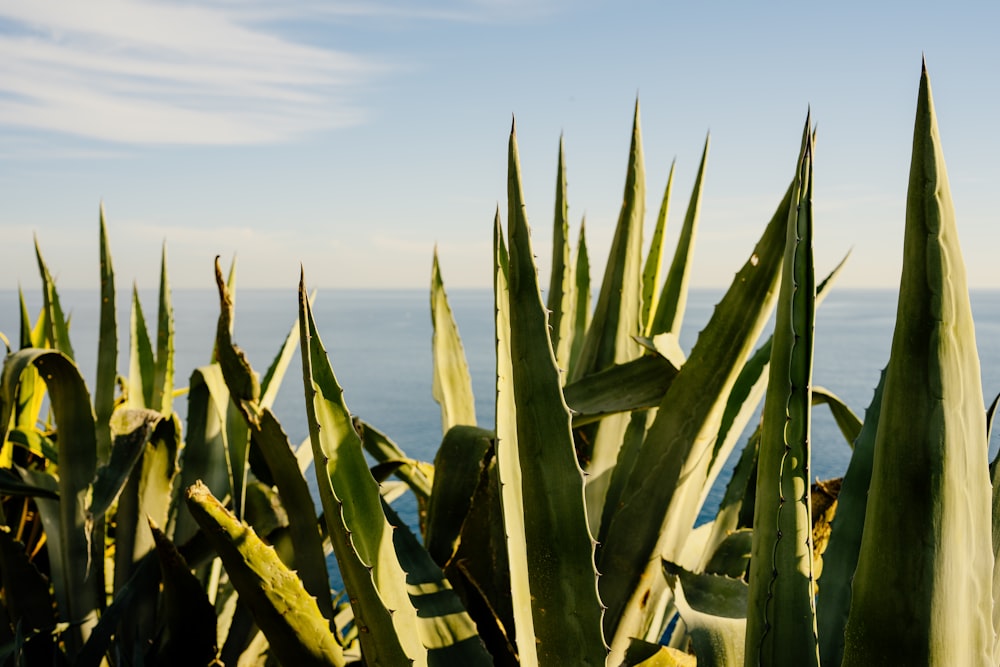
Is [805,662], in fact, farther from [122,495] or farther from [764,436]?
[122,495]

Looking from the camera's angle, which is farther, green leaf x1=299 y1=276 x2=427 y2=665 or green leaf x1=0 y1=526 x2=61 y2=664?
green leaf x1=0 y1=526 x2=61 y2=664

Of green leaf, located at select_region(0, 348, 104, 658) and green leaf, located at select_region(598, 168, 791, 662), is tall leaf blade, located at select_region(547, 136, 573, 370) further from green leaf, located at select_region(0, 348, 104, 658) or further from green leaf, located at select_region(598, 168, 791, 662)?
green leaf, located at select_region(0, 348, 104, 658)

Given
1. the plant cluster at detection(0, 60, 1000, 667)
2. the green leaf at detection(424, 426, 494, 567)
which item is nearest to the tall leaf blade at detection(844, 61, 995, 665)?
the plant cluster at detection(0, 60, 1000, 667)

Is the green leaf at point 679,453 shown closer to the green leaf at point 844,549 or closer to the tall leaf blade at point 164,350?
the green leaf at point 844,549

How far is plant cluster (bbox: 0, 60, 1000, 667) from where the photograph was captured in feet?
1.05

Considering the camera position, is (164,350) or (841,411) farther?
(164,350)

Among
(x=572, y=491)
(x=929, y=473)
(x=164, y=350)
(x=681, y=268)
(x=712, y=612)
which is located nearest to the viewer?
(x=929, y=473)

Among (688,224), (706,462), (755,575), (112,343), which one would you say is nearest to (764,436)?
(755,575)

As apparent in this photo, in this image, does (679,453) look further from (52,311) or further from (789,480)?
(52,311)

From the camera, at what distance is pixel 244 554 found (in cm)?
48

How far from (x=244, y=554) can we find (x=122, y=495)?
0.36 meters

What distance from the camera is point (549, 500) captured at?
42 centimetres

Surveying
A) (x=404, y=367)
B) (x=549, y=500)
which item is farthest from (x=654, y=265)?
(x=404, y=367)

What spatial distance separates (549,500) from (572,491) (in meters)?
0.01
